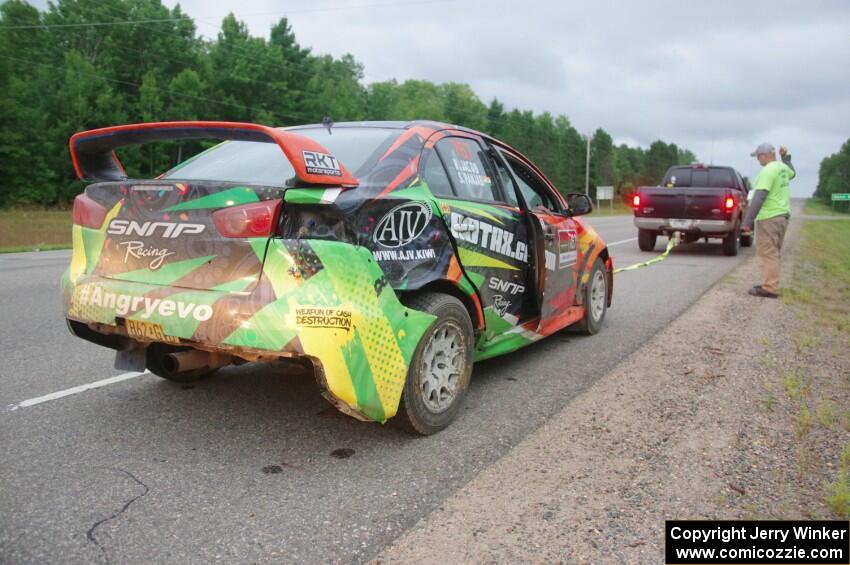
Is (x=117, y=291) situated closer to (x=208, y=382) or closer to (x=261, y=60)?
(x=208, y=382)

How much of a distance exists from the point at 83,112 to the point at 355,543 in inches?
1809

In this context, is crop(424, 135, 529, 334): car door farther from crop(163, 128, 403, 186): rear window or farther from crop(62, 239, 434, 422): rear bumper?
crop(62, 239, 434, 422): rear bumper

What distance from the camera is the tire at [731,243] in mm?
13952

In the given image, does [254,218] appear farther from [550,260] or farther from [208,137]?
[550,260]

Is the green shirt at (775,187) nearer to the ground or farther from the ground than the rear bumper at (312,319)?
farther from the ground

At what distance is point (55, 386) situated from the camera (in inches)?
168

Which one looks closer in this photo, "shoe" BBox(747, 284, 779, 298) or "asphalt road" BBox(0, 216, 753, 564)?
"asphalt road" BBox(0, 216, 753, 564)

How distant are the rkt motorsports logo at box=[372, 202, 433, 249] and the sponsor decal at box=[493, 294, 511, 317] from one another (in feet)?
2.98

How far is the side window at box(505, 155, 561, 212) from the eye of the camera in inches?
196

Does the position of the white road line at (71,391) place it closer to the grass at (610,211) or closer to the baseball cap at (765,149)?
the baseball cap at (765,149)

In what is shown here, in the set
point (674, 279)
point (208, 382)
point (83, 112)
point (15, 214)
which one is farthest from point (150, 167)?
point (208, 382)

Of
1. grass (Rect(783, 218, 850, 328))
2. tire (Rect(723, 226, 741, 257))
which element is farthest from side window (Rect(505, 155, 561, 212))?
tire (Rect(723, 226, 741, 257))

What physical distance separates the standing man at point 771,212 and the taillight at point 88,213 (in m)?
7.37

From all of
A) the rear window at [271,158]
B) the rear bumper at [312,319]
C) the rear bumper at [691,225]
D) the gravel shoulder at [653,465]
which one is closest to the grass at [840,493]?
the gravel shoulder at [653,465]
